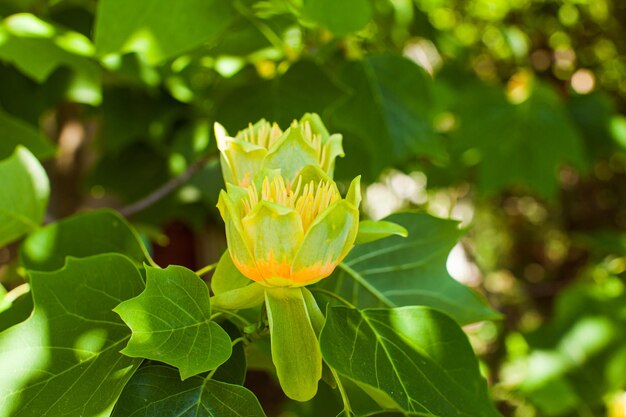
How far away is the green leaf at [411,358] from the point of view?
41 cm

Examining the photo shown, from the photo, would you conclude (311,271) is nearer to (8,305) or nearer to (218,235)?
(8,305)

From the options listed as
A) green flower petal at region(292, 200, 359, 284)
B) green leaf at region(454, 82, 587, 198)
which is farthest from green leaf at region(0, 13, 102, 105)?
green leaf at region(454, 82, 587, 198)

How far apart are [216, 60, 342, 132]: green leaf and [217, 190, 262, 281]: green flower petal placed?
Result: 0.39m

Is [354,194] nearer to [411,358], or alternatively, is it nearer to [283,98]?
[411,358]

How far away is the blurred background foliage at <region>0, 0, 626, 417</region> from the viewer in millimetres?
771

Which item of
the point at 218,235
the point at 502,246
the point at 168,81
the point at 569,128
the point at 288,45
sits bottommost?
the point at 502,246

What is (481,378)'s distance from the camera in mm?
468

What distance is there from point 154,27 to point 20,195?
0.19 metres

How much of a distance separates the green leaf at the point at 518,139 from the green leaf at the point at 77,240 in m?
Result: 0.92

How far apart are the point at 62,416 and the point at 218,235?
1.13 meters

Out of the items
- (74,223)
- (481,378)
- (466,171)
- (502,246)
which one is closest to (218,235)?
(466,171)

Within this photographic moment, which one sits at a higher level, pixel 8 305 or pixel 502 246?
pixel 8 305

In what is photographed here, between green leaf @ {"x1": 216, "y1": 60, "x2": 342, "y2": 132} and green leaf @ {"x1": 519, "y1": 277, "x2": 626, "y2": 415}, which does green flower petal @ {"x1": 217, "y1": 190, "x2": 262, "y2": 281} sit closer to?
green leaf @ {"x1": 216, "y1": 60, "x2": 342, "y2": 132}

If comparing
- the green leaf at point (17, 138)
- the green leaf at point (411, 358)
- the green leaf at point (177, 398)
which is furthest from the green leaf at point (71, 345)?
the green leaf at point (17, 138)
